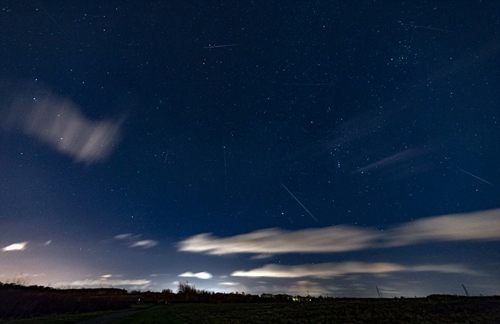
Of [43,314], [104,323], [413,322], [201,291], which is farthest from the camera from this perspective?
[201,291]

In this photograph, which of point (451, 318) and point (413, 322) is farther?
point (451, 318)

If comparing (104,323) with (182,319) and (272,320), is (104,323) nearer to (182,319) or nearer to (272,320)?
(182,319)

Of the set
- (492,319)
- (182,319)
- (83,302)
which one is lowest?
(492,319)

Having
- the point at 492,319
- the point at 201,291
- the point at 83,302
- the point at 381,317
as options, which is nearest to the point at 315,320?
the point at 381,317

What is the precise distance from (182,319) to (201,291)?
6182 centimetres

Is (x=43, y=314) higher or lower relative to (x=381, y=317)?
higher

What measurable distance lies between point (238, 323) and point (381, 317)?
15935mm

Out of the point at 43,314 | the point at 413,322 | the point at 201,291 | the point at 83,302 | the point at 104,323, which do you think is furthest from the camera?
the point at 201,291

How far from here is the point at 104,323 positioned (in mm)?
26062

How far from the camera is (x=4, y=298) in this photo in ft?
132

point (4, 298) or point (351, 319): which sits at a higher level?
point (4, 298)

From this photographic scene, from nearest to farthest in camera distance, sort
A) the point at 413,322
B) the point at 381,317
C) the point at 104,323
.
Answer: the point at 104,323, the point at 413,322, the point at 381,317

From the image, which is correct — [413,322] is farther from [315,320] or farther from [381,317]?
[315,320]

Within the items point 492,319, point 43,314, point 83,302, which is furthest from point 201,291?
point 492,319
